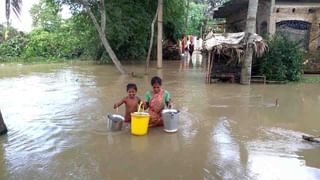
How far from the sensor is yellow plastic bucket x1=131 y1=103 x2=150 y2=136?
7398mm

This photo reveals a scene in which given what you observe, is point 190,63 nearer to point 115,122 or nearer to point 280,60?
point 280,60

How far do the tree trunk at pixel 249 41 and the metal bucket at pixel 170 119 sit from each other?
26.2 feet

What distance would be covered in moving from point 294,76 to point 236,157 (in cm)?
1075

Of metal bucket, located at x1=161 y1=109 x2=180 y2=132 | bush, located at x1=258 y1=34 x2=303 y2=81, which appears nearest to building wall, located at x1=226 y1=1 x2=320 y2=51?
bush, located at x1=258 y1=34 x2=303 y2=81

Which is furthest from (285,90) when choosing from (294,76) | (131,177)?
(131,177)

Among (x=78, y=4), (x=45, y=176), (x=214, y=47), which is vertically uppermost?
(x=78, y=4)

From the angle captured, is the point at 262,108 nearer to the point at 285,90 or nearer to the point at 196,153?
the point at 285,90

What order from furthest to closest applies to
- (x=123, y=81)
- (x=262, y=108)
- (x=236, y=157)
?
(x=123, y=81) → (x=262, y=108) → (x=236, y=157)

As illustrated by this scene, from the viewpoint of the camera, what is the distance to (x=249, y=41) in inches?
587

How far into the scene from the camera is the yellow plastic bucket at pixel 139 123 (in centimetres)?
740

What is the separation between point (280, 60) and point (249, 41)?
1.70 metres

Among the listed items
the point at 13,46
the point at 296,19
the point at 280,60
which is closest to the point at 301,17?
the point at 296,19

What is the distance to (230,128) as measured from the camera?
8.39m

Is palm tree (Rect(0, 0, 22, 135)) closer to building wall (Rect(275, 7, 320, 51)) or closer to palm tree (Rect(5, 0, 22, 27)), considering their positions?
palm tree (Rect(5, 0, 22, 27))
